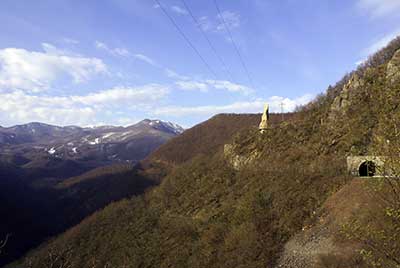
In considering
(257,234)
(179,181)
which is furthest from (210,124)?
(257,234)

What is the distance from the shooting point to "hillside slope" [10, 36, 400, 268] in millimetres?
31552

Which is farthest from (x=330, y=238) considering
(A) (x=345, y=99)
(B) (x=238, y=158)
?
(B) (x=238, y=158)

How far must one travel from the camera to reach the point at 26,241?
422ft

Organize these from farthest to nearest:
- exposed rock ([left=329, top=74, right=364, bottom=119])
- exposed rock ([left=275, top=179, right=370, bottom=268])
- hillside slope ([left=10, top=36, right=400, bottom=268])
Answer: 1. exposed rock ([left=329, top=74, right=364, bottom=119])
2. hillside slope ([left=10, top=36, right=400, bottom=268])
3. exposed rock ([left=275, top=179, right=370, bottom=268])

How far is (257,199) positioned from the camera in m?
38.6

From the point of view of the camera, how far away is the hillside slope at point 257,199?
3155 centimetres

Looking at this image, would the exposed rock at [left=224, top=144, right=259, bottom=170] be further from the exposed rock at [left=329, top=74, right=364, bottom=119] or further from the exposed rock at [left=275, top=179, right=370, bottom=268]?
the exposed rock at [left=275, top=179, right=370, bottom=268]

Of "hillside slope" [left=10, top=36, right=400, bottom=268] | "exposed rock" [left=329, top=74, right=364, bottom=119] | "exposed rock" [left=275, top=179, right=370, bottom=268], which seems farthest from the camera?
"exposed rock" [left=329, top=74, right=364, bottom=119]

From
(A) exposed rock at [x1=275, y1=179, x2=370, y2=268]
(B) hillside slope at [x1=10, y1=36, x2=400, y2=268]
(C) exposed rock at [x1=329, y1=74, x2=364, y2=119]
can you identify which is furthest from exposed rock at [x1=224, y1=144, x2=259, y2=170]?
(A) exposed rock at [x1=275, y1=179, x2=370, y2=268]

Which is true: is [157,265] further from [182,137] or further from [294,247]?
[182,137]

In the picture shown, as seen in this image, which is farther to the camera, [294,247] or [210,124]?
[210,124]

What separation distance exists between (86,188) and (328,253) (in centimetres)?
15179

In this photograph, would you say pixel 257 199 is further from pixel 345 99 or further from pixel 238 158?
pixel 345 99

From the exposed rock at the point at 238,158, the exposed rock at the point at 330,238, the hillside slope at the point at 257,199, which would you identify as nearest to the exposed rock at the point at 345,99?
the hillside slope at the point at 257,199
